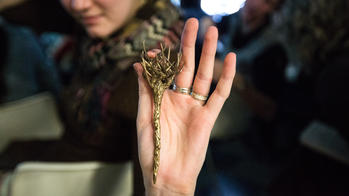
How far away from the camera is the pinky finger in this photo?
0.47m

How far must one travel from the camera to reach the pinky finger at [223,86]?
1.55ft

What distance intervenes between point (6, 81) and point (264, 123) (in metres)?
1.48

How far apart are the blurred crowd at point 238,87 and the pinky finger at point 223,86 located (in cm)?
13

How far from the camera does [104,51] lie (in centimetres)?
77

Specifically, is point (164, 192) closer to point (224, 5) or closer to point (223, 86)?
point (223, 86)

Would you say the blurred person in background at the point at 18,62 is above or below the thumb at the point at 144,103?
below

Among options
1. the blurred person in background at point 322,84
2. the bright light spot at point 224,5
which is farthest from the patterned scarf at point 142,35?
the blurred person in background at point 322,84

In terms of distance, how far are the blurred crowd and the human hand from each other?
71mm

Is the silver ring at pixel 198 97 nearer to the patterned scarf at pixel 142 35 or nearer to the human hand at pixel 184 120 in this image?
the human hand at pixel 184 120

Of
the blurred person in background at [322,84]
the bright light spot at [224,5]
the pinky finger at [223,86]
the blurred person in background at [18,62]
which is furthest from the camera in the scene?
the blurred person in background at [18,62]

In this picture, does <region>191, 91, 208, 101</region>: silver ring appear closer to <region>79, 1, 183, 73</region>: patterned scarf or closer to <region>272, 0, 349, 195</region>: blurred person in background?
<region>79, 1, 183, 73</region>: patterned scarf

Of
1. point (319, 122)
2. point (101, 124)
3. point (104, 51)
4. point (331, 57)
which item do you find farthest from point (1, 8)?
point (319, 122)

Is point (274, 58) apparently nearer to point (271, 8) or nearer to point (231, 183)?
point (271, 8)

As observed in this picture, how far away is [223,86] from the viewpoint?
50cm
